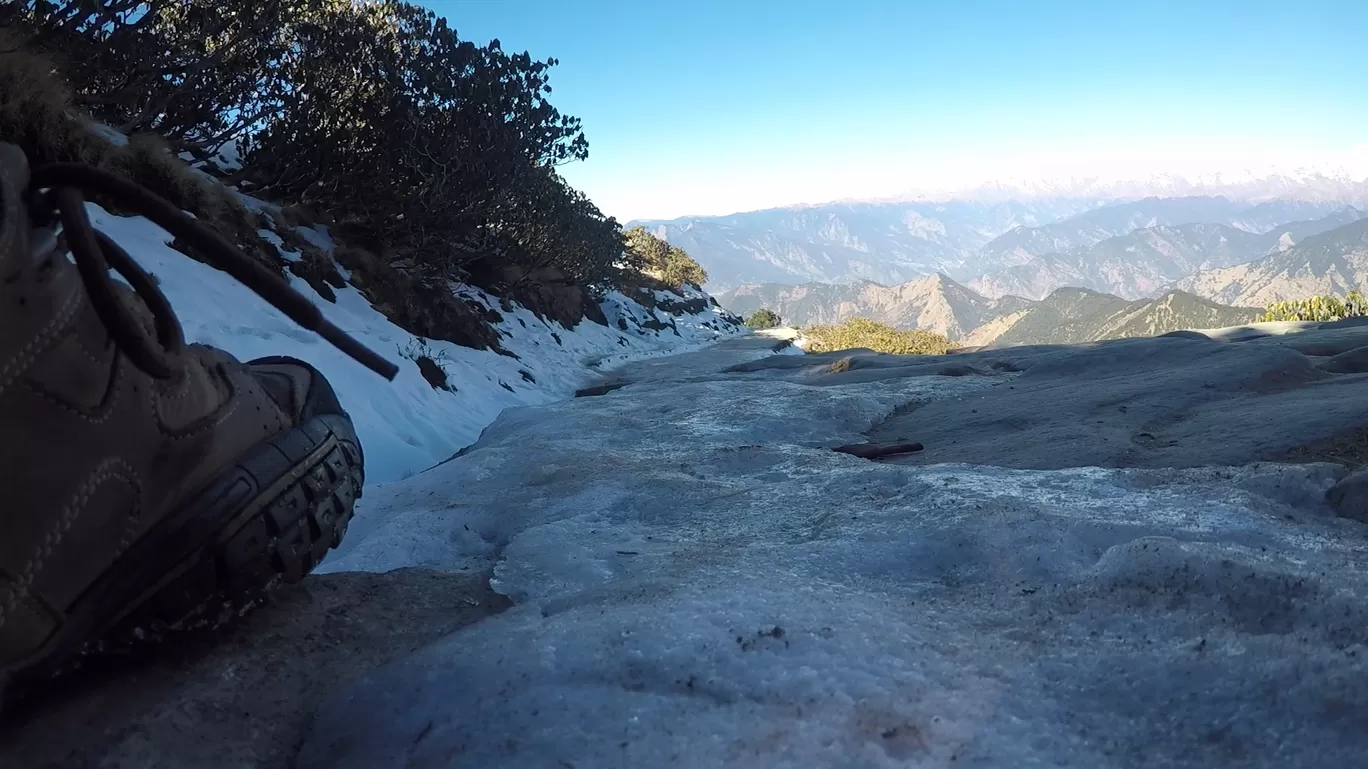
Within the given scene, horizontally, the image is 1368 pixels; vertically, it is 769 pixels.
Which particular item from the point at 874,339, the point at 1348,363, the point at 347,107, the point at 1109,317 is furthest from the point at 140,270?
the point at 1109,317

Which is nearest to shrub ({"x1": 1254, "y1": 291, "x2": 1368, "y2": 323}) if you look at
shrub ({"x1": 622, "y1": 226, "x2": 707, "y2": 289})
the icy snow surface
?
the icy snow surface

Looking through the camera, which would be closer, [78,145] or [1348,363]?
[1348,363]

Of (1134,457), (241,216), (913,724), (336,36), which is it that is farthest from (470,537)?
(336,36)

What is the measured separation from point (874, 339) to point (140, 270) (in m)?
24.3

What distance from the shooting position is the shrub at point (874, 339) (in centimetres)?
2094

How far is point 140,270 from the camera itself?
3.94 feet

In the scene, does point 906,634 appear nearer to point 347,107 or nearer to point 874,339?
point 347,107

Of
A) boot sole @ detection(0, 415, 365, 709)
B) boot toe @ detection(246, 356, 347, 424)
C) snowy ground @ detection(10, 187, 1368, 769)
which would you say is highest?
boot toe @ detection(246, 356, 347, 424)

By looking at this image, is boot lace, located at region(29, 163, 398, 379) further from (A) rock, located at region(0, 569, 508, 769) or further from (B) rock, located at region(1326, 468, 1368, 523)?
(B) rock, located at region(1326, 468, 1368, 523)

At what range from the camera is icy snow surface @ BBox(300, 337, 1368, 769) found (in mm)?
871

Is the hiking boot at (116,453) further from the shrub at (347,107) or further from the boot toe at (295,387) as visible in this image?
the shrub at (347,107)

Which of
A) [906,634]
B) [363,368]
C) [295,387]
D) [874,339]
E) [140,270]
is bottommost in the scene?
[874,339]

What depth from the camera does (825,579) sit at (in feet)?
4.89

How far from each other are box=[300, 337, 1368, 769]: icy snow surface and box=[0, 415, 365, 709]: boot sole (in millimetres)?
307
